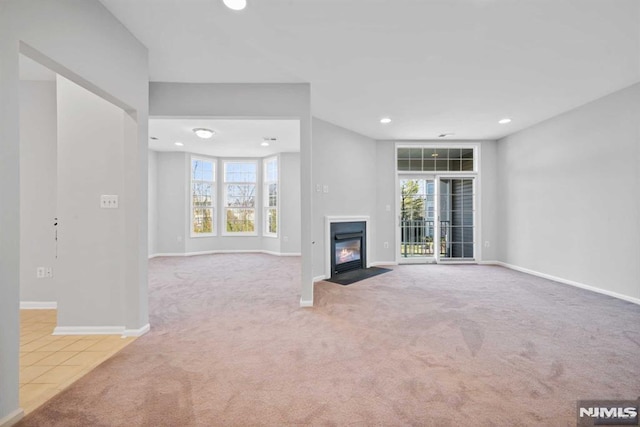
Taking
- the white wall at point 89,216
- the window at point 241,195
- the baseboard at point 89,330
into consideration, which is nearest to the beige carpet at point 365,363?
the baseboard at point 89,330

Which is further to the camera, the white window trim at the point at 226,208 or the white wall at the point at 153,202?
the white window trim at the point at 226,208

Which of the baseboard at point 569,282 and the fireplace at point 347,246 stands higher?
the fireplace at point 347,246

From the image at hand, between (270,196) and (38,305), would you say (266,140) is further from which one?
(38,305)

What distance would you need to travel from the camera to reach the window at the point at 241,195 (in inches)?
316

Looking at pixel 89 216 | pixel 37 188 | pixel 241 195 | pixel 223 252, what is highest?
pixel 241 195

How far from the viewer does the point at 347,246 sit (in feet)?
17.6

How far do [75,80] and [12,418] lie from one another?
2.12m

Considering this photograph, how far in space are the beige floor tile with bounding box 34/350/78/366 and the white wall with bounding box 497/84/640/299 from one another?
5987mm

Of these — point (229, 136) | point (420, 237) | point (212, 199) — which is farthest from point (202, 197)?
point (420, 237)

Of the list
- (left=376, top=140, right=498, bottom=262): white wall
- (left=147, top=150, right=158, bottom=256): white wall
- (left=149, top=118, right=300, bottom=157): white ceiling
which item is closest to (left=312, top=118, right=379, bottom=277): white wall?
(left=376, top=140, right=498, bottom=262): white wall

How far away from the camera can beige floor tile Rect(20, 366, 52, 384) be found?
1927 mm

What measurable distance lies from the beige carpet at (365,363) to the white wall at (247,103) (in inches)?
36.7

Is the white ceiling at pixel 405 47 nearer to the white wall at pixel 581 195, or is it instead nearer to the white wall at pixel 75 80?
the white wall at pixel 75 80

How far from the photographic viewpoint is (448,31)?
2.43 meters
